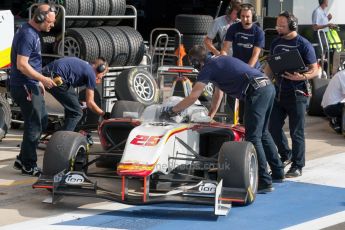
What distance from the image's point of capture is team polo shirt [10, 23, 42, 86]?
31.9 feet

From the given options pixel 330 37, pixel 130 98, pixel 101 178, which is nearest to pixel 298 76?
pixel 101 178

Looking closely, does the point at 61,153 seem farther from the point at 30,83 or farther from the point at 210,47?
the point at 210,47

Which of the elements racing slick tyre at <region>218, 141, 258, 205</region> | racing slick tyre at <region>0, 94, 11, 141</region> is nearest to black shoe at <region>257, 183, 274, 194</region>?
racing slick tyre at <region>218, 141, 258, 205</region>

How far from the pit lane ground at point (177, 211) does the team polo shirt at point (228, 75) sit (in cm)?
117

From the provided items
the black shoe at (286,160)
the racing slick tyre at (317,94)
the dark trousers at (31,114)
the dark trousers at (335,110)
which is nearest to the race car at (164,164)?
the dark trousers at (31,114)

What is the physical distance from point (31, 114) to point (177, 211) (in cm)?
230

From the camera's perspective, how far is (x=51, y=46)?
14.3 metres

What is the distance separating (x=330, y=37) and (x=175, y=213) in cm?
1197

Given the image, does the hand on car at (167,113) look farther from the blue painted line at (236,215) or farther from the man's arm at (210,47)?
the man's arm at (210,47)

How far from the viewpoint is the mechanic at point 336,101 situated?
1346 centimetres

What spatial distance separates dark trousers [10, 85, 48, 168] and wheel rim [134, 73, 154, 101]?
304 cm

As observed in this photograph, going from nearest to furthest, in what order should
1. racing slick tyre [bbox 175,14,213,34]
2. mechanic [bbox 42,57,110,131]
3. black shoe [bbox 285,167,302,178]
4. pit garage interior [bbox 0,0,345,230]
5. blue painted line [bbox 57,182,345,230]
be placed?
blue painted line [bbox 57,182,345,230] → pit garage interior [bbox 0,0,345,230] → black shoe [bbox 285,167,302,178] → mechanic [bbox 42,57,110,131] → racing slick tyre [bbox 175,14,213,34]

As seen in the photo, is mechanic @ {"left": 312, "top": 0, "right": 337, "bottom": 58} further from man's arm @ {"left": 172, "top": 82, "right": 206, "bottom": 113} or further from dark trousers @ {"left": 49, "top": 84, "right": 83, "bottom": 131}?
man's arm @ {"left": 172, "top": 82, "right": 206, "bottom": 113}

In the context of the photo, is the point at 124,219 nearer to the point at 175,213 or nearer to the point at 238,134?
the point at 175,213
